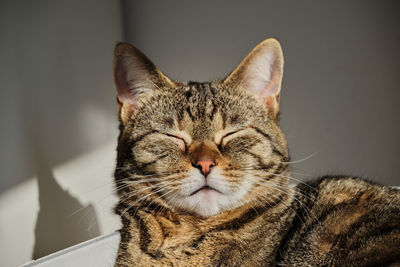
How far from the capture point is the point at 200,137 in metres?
1.09

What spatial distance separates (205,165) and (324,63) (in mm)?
1611

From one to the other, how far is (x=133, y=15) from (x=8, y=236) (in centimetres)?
181

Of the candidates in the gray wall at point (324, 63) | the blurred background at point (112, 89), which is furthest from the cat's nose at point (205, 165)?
the gray wall at point (324, 63)

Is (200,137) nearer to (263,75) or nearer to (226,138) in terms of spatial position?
(226,138)

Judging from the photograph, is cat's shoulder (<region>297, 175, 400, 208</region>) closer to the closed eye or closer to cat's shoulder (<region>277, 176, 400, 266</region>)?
cat's shoulder (<region>277, 176, 400, 266</region>)

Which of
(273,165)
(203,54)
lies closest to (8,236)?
(273,165)

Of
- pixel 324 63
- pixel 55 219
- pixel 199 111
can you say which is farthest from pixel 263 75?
pixel 55 219

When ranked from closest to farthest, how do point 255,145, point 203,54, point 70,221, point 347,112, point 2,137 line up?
point 255,145 → point 2,137 → point 70,221 → point 347,112 → point 203,54

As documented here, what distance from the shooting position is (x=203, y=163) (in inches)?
38.8

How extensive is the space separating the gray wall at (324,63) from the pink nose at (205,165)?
128 centimetres

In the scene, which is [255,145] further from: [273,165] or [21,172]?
[21,172]

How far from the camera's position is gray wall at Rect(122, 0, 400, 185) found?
2145 millimetres

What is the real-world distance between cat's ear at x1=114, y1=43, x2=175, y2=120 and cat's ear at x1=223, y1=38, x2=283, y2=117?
254 millimetres

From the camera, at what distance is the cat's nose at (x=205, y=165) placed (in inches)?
38.7
